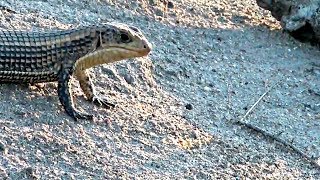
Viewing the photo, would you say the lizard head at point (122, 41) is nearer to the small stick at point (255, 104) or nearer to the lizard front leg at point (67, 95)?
the lizard front leg at point (67, 95)

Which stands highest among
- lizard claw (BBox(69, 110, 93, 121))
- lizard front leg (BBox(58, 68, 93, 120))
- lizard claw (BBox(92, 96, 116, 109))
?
lizard front leg (BBox(58, 68, 93, 120))

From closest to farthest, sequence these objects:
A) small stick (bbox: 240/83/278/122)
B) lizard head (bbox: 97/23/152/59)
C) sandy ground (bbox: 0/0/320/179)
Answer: sandy ground (bbox: 0/0/320/179) < lizard head (bbox: 97/23/152/59) < small stick (bbox: 240/83/278/122)

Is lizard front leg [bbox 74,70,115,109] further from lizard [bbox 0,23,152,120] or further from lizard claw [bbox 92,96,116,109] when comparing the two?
lizard [bbox 0,23,152,120]

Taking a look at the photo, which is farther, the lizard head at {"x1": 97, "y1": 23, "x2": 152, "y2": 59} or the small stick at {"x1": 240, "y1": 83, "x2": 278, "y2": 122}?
the small stick at {"x1": 240, "y1": 83, "x2": 278, "y2": 122}

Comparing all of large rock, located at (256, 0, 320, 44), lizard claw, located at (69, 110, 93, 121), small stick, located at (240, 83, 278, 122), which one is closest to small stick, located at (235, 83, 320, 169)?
small stick, located at (240, 83, 278, 122)

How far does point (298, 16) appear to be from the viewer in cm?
795

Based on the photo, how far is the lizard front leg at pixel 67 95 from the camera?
5.45m

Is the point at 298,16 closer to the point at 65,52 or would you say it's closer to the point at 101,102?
the point at 101,102

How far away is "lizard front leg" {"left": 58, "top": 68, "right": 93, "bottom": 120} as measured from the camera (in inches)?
215

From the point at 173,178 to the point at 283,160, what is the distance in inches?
37.6

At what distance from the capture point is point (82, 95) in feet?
19.3

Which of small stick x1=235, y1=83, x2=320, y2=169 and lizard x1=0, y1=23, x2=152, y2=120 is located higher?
lizard x1=0, y1=23, x2=152, y2=120

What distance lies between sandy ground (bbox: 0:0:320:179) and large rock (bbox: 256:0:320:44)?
0.11 m

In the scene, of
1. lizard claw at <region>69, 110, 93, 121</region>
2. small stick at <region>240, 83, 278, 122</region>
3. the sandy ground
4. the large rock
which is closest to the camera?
the sandy ground
